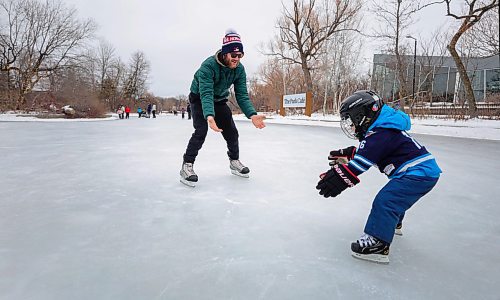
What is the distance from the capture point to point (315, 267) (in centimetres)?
116

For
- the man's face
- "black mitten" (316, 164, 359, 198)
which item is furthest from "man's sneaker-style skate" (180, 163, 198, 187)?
"black mitten" (316, 164, 359, 198)

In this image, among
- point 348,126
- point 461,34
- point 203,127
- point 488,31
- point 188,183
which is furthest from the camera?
point 488,31

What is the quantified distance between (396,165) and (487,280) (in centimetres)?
53

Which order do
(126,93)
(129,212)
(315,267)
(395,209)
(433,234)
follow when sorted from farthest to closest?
(126,93)
(129,212)
(433,234)
(395,209)
(315,267)

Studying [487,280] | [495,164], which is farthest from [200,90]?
[495,164]

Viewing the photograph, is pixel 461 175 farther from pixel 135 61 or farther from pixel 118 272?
pixel 135 61

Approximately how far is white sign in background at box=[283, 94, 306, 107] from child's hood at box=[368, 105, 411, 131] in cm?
1435

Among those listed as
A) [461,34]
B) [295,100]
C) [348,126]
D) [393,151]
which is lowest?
[393,151]

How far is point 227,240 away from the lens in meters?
1.37

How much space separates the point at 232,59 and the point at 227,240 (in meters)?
1.52

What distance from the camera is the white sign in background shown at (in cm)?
1548

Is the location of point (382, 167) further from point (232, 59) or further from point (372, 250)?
point (232, 59)

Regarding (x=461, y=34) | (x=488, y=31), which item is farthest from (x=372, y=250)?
(x=488, y=31)

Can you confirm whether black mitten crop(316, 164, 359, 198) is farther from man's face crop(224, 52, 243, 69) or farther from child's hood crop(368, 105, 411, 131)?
man's face crop(224, 52, 243, 69)
